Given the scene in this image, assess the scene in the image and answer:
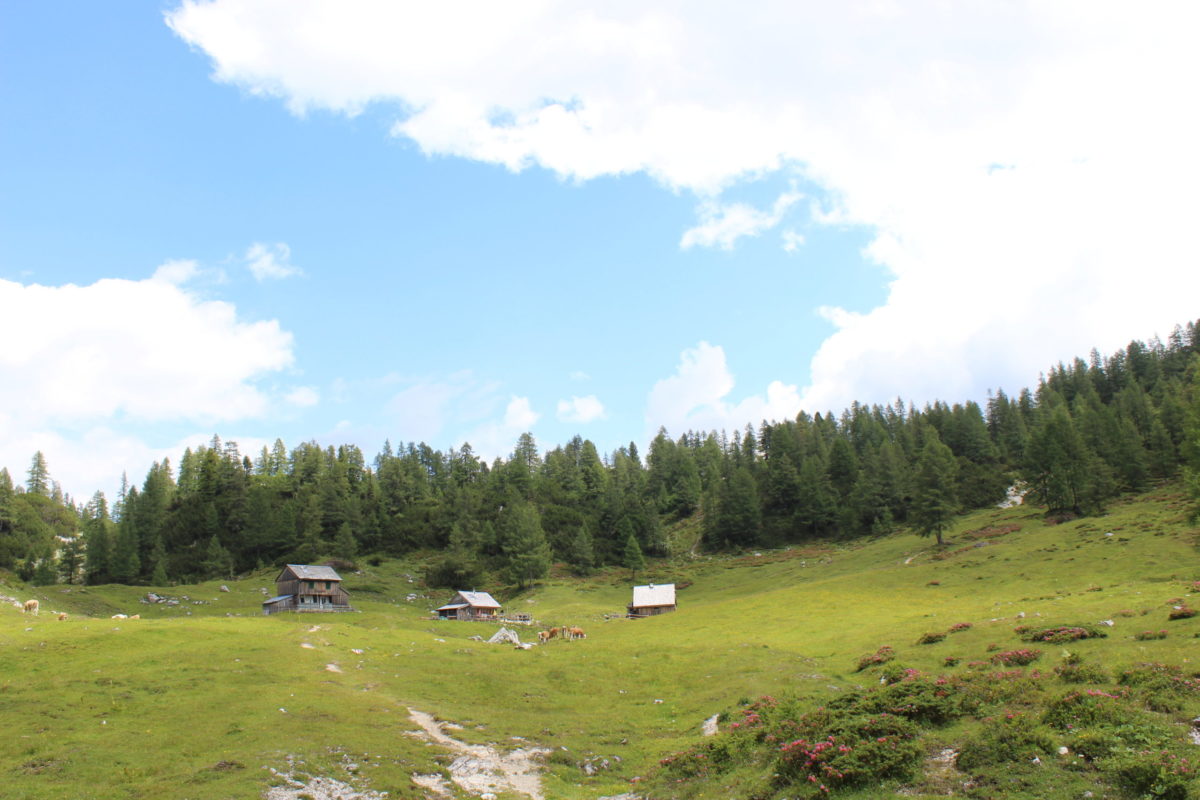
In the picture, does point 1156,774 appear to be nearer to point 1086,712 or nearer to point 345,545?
point 1086,712

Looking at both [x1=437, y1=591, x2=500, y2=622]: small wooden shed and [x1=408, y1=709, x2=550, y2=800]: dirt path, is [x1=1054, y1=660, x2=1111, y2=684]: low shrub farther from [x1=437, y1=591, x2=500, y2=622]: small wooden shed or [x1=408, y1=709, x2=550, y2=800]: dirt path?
[x1=437, y1=591, x2=500, y2=622]: small wooden shed

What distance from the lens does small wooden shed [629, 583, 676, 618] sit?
3814 inches

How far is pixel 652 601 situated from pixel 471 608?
81.9 feet

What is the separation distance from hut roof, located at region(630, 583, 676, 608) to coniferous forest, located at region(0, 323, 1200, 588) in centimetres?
2560

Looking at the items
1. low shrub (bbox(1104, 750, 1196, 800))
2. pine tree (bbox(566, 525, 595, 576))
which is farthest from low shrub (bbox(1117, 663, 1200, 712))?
pine tree (bbox(566, 525, 595, 576))

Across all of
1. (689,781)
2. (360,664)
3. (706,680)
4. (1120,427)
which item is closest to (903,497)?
(1120,427)

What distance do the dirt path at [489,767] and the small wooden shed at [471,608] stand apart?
6181 cm

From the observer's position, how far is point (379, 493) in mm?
176875

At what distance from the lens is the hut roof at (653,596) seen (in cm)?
9756

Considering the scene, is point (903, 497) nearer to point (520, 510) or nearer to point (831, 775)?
point (520, 510)

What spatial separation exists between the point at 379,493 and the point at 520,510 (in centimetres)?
6125

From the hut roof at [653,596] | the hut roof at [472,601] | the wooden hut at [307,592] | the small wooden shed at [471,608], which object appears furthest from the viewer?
the hut roof at [653,596]

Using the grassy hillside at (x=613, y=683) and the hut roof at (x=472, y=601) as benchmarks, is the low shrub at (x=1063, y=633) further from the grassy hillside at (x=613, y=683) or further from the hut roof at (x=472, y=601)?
the hut roof at (x=472, y=601)

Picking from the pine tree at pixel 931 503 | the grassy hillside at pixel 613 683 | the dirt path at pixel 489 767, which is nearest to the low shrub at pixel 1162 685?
the grassy hillside at pixel 613 683
